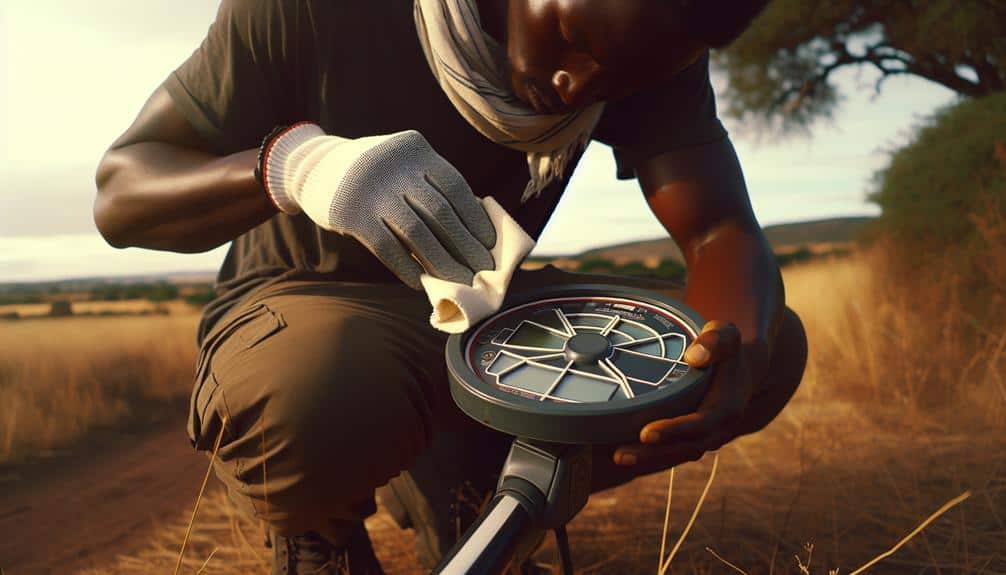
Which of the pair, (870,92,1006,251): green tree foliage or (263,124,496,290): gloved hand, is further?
(870,92,1006,251): green tree foliage

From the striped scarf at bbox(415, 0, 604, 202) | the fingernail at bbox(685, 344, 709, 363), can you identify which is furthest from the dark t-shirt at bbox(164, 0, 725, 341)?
the fingernail at bbox(685, 344, 709, 363)

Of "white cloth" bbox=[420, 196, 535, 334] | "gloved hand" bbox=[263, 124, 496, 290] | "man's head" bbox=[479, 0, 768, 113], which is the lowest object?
"white cloth" bbox=[420, 196, 535, 334]

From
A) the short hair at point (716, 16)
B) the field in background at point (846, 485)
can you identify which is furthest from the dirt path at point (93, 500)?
the short hair at point (716, 16)

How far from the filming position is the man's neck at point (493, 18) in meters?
1.59

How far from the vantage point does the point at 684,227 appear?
1.89 m

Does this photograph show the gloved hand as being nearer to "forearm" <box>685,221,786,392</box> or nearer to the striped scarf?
the striped scarf

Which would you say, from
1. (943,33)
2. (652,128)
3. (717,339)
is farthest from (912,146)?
(717,339)

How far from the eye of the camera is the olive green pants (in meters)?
1.42

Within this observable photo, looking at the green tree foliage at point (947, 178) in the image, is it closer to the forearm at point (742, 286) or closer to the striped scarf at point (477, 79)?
the forearm at point (742, 286)

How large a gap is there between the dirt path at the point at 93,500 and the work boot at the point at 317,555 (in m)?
1.17

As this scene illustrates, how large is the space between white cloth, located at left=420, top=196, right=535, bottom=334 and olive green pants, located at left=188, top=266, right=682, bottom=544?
0.21 metres

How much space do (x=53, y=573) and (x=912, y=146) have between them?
5.36 m

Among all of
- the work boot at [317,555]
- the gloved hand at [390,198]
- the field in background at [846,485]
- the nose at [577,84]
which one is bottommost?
the field in background at [846,485]

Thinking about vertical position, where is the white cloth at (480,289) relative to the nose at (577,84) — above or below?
below
